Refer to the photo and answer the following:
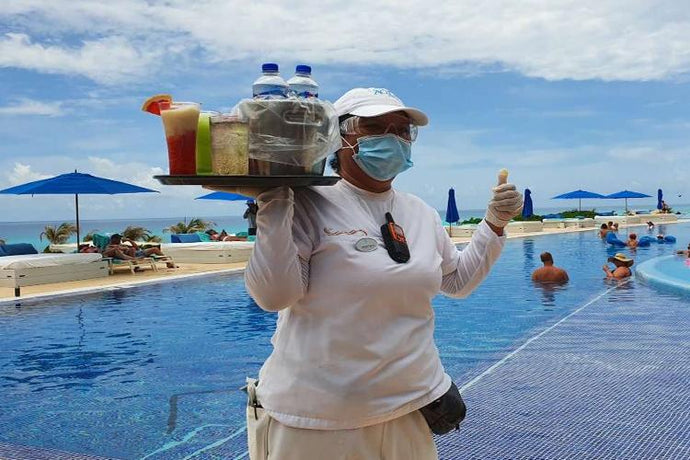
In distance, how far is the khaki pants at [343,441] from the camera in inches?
74.9

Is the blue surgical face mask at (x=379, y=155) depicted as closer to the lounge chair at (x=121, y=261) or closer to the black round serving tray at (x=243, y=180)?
the black round serving tray at (x=243, y=180)

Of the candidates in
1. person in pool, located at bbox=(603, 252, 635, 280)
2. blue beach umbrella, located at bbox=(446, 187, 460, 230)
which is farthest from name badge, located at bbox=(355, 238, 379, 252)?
blue beach umbrella, located at bbox=(446, 187, 460, 230)

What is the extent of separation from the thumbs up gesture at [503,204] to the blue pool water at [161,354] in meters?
2.86

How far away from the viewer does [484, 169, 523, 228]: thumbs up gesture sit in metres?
2.34

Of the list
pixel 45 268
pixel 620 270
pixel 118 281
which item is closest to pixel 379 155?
pixel 620 270

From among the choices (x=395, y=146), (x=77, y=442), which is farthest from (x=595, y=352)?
(x=395, y=146)

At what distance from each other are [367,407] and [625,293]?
1109 cm

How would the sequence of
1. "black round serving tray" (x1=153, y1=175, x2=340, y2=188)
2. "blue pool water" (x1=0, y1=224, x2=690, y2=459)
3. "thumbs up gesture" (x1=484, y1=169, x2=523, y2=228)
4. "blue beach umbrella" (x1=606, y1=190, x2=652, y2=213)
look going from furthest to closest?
"blue beach umbrella" (x1=606, y1=190, x2=652, y2=213) < "blue pool water" (x1=0, y1=224, x2=690, y2=459) < "thumbs up gesture" (x1=484, y1=169, x2=523, y2=228) < "black round serving tray" (x1=153, y1=175, x2=340, y2=188)

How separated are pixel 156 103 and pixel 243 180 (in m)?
0.41

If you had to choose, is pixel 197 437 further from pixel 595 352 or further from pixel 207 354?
pixel 595 352

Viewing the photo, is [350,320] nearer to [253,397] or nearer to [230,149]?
[253,397]

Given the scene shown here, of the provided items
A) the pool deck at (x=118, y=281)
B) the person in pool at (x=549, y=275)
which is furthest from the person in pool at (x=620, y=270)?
the pool deck at (x=118, y=281)

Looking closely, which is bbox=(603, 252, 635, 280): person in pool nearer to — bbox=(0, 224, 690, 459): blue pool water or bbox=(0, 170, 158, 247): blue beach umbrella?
bbox=(0, 224, 690, 459): blue pool water

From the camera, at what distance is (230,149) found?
1790 mm
